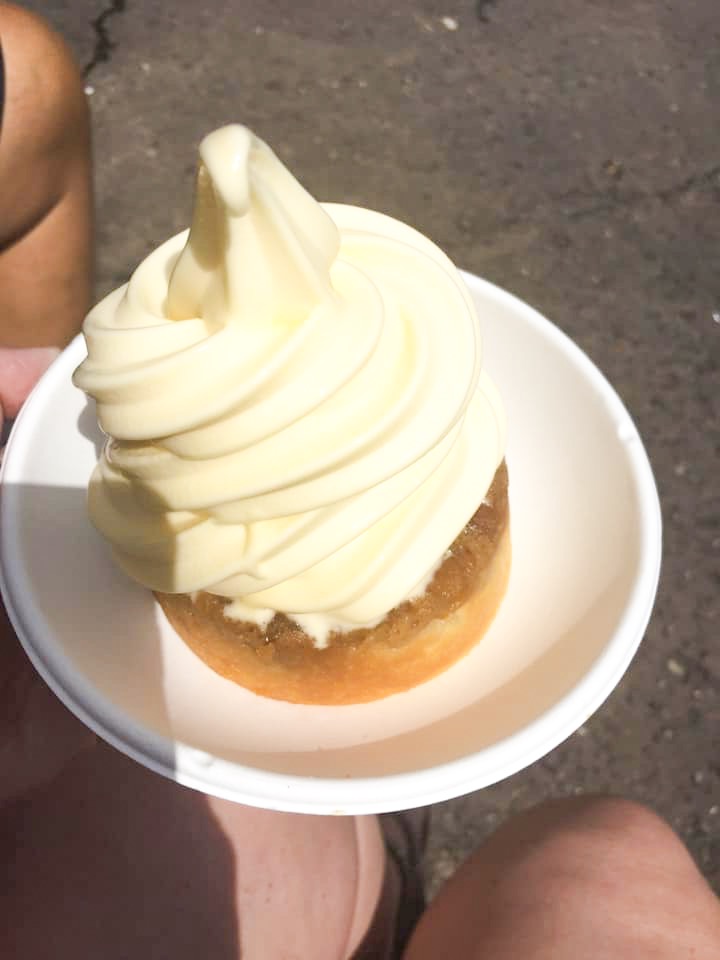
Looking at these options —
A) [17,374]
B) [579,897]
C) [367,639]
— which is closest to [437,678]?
[367,639]

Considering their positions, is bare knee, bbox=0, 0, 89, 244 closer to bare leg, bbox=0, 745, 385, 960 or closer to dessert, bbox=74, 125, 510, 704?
dessert, bbox=74, 125, 510, 704

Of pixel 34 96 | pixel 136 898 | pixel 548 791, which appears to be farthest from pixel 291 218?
pixel 548 791

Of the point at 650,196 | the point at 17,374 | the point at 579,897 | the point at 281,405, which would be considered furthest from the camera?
the point at 650,196

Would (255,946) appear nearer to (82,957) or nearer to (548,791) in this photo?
(82,957)

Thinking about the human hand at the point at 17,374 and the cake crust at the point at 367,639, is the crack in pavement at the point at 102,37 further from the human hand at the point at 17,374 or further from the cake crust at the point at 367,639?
the cake crust at the point at 367,639

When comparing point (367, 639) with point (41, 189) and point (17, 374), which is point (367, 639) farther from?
point (41, 189)

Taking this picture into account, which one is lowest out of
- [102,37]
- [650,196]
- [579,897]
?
[579,897]

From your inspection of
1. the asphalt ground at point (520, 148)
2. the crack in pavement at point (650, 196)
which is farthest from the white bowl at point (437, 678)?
the crack in pavement at point (650, 196)

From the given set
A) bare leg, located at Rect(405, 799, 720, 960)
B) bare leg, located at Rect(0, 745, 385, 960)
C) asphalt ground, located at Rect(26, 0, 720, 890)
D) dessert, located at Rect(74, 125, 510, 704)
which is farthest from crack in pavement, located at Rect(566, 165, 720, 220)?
bare leg, located at Rect(0, 745, 385, 960)
